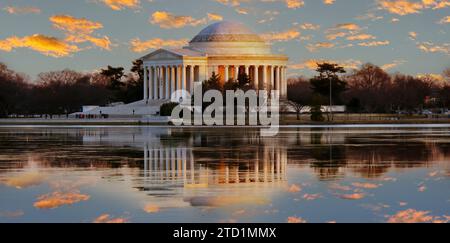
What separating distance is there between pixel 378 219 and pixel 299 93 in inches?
4787

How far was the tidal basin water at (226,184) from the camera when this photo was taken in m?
20.8

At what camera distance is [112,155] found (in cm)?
3909

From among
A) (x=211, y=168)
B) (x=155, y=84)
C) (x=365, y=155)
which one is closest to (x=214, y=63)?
(x=155, y=84)

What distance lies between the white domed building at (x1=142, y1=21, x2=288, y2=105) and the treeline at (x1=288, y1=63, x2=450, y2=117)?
19.2 ft

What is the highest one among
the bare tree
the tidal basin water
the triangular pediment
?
the triangular pediment

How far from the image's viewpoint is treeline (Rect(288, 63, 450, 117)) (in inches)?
4636

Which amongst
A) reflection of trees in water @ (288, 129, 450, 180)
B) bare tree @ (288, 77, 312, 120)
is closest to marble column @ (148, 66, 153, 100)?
bare tree @ (288, 77, 312, 120)

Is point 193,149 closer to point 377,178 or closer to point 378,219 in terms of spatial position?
point 377,178

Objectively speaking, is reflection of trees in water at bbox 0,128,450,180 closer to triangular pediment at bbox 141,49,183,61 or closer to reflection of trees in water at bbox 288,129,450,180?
reflection of trees in water at bbox 288,129,450,180

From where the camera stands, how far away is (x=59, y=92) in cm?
14325

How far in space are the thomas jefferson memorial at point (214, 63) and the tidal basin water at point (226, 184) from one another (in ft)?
276

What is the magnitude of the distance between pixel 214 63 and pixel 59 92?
29062 mm

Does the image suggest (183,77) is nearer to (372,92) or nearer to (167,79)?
(167,79)

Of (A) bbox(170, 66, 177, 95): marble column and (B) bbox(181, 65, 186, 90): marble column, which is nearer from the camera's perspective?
(B) bbox(181, 65, 186, 90): marble column
